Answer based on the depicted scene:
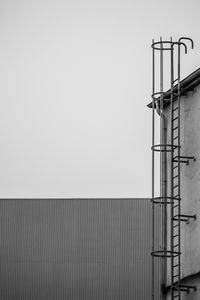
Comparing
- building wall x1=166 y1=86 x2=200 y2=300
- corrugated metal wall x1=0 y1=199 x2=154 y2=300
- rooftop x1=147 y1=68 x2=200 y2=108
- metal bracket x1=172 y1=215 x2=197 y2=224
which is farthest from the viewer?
corrugated metal wall x1=0 y1=199 x2=154 y2=300

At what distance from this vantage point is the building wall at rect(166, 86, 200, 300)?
18.9m

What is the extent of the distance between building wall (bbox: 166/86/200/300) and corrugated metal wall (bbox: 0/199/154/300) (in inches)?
497

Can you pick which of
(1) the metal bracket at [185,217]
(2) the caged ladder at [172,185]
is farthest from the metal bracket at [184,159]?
(1) the metal bracket at [185,217]

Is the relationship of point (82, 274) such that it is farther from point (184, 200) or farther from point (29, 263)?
point (184, 200)

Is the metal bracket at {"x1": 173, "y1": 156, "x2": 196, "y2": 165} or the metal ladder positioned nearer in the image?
the metal ladder

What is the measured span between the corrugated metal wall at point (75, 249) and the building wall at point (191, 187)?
12626mm

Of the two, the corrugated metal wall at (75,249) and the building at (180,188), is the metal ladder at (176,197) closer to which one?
the building at (180,188)

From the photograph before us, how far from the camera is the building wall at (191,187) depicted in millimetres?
18922

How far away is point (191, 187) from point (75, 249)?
1456 centimetres

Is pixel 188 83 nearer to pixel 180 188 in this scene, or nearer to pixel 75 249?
pixel 180 188

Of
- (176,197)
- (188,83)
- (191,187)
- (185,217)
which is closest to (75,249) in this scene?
(176,197)

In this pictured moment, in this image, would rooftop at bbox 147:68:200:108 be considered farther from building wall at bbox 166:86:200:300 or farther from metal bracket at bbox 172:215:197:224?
metal bracket at bbox 172:215:197:224

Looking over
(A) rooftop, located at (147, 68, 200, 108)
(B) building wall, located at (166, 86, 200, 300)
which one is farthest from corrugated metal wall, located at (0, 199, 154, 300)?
(A) rooftop, located at (147, 68, 200, 108)

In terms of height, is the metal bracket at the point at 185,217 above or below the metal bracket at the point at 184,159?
below
